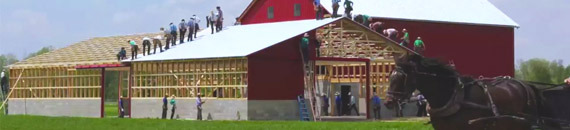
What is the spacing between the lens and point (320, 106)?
46125 mm

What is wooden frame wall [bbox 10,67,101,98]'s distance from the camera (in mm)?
51812

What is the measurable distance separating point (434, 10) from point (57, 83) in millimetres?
22036

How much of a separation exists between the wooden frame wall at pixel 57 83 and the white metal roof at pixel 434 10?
13721 millimetres

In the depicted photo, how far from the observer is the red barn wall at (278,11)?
188 feet

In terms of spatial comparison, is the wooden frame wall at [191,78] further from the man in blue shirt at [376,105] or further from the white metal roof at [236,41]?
the man in blue shirt at [376,105]

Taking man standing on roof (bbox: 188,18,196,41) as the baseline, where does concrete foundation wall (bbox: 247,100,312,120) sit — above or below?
below

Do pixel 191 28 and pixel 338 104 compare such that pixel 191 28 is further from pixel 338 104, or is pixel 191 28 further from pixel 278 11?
pixel 278 11

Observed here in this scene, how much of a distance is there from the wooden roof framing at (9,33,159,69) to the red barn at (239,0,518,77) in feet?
29.6

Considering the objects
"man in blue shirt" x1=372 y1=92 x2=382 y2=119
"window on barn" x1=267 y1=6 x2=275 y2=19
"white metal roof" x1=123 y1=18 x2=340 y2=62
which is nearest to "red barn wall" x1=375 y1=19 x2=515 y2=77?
"window on barn" x1=267 y1=6 x2=275 y2=19

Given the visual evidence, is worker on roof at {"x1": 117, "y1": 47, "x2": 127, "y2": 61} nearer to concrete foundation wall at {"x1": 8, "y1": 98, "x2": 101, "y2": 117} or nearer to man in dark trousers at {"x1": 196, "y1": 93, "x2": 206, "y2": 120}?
concrete foundation wall at {"x1": 8, "y1": 98, "x2": 101, "y2": 117}

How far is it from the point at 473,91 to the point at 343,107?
3520cm

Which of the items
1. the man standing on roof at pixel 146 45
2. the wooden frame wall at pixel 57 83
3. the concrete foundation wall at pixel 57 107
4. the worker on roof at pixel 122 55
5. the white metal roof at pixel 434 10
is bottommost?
the concrete foundation wall at pixel 57 107

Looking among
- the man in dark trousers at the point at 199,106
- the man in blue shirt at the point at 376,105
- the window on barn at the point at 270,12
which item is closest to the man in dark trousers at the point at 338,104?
the man in blue shirt at the point at 376,105

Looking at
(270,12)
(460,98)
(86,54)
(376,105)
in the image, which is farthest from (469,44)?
(460,98)
